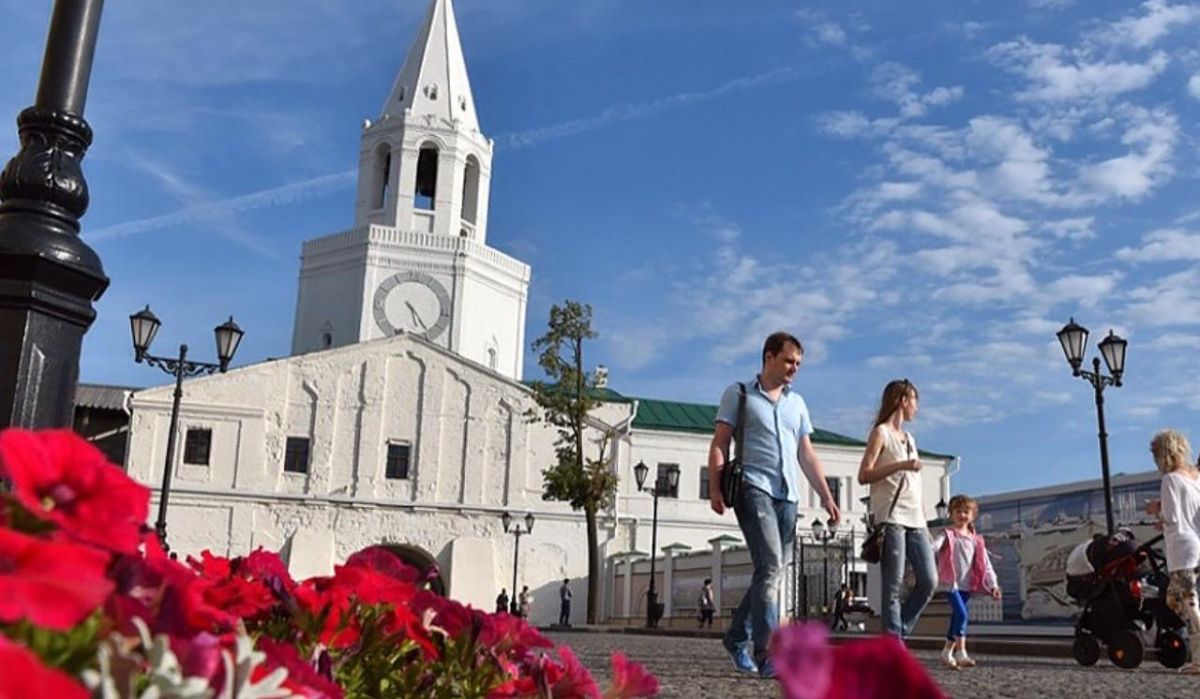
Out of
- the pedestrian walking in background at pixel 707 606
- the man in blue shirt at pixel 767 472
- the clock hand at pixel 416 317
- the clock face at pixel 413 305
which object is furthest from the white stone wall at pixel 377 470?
the man in blue shirt at pixel 767 472

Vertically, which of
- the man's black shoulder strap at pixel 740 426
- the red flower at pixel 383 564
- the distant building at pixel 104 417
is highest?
the distant building at pixel 104 417

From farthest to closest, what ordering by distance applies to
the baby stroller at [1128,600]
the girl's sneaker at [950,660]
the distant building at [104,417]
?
the distant building at [104,417], the baby stroller at [1128,600], the girl's sneaker at [950,660]

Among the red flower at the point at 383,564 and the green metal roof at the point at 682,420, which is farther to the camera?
the green metal roof at the point at 682,420

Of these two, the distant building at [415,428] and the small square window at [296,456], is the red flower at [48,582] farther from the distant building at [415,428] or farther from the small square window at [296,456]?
the small square window at [296,456]

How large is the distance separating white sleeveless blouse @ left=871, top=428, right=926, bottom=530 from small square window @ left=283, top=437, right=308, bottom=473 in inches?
1423

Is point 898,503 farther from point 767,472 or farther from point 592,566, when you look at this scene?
point 592,566

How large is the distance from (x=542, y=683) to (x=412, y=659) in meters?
0.26

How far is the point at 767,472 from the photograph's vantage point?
661cm

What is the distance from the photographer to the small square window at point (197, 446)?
40.2m

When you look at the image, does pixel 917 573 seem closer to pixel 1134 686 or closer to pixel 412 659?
pixel 1134 686

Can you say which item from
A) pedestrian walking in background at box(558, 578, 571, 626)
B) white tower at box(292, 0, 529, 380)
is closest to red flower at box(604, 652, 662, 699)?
pedestrian walking in background at box(558, 578, 571, 626)

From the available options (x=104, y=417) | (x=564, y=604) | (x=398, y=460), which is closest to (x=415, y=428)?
(x=398, y=460)

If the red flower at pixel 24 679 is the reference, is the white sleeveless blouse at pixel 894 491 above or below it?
above

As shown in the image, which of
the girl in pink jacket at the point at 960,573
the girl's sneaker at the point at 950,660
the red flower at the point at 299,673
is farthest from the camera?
the girl in pink jacket at the point at 960,573
